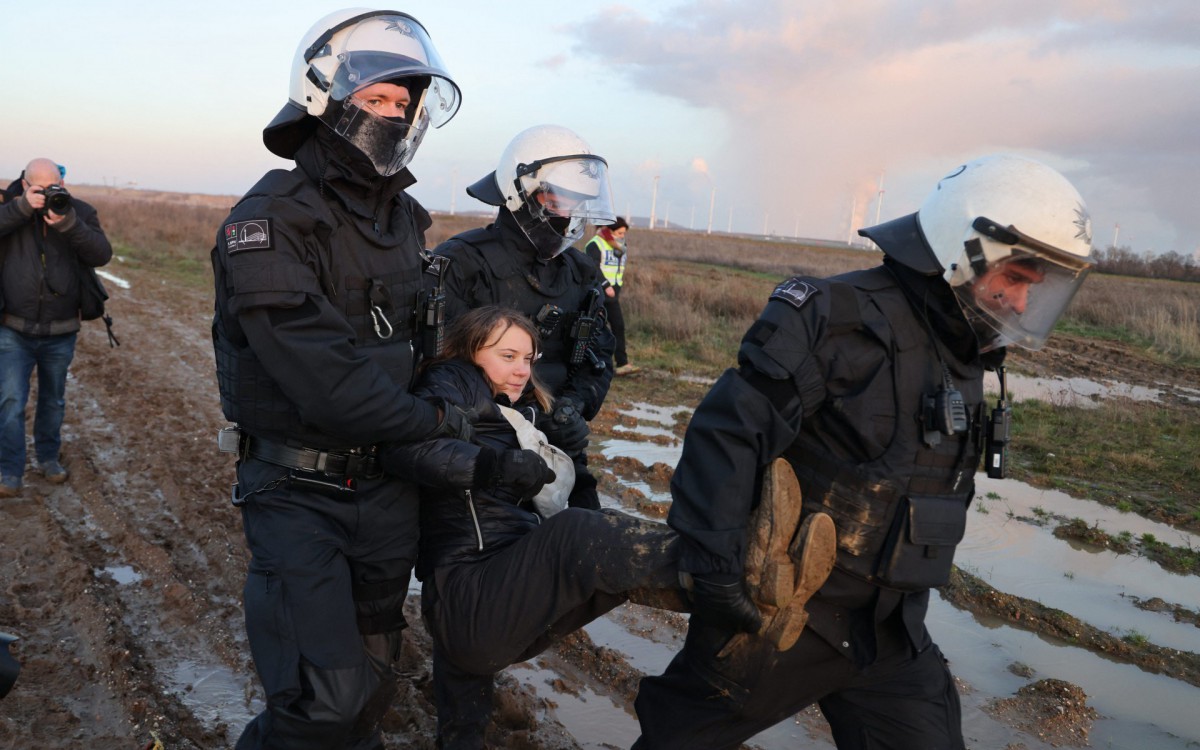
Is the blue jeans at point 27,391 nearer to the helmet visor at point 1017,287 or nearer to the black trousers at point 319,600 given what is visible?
the black trousers at point 319,600

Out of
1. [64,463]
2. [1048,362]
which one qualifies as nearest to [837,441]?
[64,463]

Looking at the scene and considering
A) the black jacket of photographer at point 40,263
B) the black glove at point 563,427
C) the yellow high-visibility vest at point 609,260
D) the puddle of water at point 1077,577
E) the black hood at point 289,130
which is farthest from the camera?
the yellow high-visibility vest at point 609,260

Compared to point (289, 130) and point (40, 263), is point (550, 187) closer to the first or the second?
point (289, 130)

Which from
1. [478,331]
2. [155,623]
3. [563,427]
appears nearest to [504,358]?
[478,331]

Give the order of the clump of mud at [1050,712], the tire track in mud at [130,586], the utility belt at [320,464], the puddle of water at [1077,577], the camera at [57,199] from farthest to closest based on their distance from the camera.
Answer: the camera at [57,199] → the puddle of water at [1077,577] → the clump of mud at [1050,712] → the tire track in mud at [130,586] → the utility belt at [320,464]

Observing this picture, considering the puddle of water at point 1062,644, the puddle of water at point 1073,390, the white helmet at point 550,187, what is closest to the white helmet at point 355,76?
the white helmet at point 550,187

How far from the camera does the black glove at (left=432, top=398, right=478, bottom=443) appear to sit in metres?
2.83

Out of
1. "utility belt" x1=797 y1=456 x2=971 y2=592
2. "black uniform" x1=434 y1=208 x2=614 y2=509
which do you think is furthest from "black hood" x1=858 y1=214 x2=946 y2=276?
"black uniform" x1=434 y1=208 x2=614 y2=509

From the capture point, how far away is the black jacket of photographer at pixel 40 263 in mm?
6078

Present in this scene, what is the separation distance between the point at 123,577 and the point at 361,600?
273 centimetres

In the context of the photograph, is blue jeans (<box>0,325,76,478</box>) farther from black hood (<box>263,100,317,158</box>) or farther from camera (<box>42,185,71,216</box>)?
black hood (<box>263,100,317,158</box>)

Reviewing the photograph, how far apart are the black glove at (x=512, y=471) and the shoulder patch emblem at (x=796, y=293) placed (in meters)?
0.91

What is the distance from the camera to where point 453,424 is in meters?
2.87

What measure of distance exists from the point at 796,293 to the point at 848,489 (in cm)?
58
